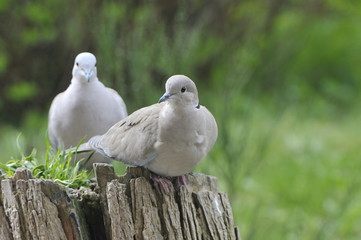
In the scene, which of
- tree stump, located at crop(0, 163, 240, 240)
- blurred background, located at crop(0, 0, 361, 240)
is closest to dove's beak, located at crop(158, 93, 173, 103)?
tree stump, located at crop(0, 163, 240, 240)

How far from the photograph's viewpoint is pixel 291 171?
7.46m

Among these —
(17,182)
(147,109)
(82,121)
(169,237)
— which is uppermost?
(82,121)

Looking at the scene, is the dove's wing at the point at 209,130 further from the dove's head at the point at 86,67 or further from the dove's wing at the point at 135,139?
the dove's head at the point at 86,67

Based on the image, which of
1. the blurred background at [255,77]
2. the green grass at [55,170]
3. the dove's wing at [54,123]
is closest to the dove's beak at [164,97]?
the green grass at [55,170]

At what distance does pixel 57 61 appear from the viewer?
348 inches

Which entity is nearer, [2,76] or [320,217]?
[320,217]

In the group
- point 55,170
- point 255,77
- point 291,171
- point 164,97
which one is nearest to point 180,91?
point 164,97

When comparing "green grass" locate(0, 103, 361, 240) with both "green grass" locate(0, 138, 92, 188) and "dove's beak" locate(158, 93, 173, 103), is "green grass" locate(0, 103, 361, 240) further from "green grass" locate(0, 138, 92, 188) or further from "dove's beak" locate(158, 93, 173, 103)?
"dove's beak" locate(158, 93, 173, 103)

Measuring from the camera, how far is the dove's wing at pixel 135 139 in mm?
2822

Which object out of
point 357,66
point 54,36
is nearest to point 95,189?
point 54,36

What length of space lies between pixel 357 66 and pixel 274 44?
1.56 metres

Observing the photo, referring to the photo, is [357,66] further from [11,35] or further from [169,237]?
[169,237]

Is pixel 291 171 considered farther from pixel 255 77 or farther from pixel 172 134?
pixel 172 134

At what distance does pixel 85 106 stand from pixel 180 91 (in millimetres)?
1188
